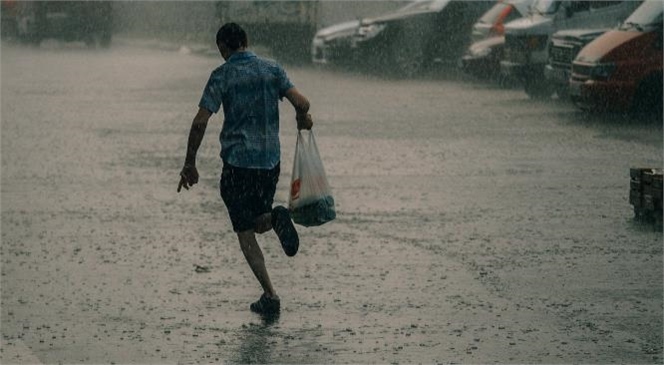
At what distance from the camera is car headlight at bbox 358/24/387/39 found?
101 ft

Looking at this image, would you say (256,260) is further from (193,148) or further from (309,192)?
(193,148)

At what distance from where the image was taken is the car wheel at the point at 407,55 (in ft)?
99.6

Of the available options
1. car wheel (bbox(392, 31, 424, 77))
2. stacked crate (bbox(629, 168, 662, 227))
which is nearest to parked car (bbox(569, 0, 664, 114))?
stacked crate (bbox(629, 168, 662, 227))

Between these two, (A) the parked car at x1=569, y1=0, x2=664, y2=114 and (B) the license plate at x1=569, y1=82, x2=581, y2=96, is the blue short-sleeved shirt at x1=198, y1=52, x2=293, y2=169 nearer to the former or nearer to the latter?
(A) the parked car at x1=569, y1=0, x2=664, y2=114

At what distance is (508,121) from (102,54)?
19403 millimetres

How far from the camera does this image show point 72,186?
14.2m

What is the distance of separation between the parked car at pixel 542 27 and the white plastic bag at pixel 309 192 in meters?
15.9

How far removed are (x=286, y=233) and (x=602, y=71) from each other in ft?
40.8

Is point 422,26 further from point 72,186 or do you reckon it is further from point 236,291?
point 236,291

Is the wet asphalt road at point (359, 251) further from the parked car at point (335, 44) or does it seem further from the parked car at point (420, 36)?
the parked car at point (335, 44)

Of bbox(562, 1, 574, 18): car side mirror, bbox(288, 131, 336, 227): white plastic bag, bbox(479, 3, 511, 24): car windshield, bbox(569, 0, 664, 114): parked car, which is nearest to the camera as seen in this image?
bbox(288, 131, 336, 227): white plastic bag

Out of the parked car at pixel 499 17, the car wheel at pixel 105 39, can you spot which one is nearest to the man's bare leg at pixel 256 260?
the parked car at pixel 499 17

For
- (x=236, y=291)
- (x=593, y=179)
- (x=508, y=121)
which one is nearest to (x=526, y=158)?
(x=593, y=179)

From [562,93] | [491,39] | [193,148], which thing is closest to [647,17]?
[562,93]
